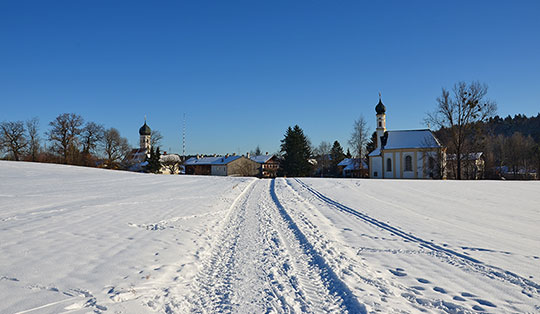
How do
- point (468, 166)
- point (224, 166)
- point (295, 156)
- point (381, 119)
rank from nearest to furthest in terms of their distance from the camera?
point (468, 166) < point (381, 119) < point (295, 156) < point (224, 166)

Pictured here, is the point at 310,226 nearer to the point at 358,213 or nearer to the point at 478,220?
the point at 358,213

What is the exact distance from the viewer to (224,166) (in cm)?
7481

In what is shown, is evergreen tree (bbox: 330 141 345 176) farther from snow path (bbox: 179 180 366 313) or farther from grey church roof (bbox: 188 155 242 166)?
snow path (bbox: 179 180 366 313)

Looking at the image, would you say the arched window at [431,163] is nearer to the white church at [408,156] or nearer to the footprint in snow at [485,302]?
the white church at [408,156]

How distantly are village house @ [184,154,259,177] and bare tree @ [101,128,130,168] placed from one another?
20887 mm

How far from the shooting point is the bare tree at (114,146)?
53906mm

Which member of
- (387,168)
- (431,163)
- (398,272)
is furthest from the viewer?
(387,168)

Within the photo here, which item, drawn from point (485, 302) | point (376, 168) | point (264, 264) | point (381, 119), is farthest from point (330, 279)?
point (381, 119)

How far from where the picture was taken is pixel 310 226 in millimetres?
7801

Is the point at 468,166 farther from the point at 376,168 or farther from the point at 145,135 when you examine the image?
the point at 145,135

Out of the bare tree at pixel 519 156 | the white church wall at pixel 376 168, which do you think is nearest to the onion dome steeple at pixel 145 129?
the white church wall at pixel 376 168

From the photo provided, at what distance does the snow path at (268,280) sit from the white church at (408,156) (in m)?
40.5

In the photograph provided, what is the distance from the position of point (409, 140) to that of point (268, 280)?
158ft

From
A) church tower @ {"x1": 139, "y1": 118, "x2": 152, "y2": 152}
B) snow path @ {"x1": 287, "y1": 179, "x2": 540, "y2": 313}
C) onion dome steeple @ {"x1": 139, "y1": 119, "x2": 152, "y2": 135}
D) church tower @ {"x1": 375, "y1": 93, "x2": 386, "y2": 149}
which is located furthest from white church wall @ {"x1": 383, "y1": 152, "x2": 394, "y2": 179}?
onion dome steeple @ {"x1": 139, "y1": 119, "x2": 152, "y2": 135}
